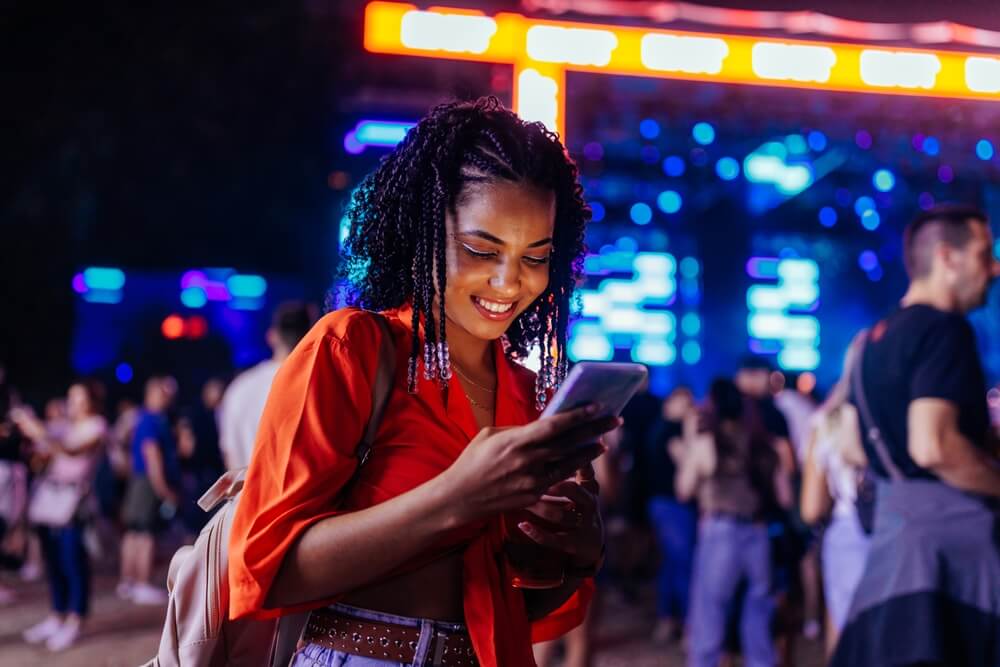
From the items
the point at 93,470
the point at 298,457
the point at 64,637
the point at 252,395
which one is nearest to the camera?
the point at 298,457

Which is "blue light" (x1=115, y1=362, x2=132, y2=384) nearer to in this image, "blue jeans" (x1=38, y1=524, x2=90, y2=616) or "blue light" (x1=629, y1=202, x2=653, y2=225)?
"blue light" (x1=629, y1=202, x2=653, y2=225)

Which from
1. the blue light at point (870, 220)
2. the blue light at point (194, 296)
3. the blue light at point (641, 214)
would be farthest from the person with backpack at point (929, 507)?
the blue light at point (194, 296)

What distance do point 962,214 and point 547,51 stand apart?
8.59ft

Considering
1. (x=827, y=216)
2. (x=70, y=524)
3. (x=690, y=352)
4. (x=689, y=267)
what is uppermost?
(x=827, y=216)

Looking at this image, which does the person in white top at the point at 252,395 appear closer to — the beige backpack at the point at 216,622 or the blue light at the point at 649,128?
the beige backpack at the point at 216,622

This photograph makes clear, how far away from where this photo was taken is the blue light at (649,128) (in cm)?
873

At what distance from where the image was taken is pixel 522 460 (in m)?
1.32

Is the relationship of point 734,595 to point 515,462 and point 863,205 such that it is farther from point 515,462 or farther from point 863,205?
point 863,205

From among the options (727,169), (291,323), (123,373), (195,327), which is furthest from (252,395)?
(195,327)

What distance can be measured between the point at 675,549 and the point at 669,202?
14.5m

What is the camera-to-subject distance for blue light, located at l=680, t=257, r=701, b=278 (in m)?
21.8

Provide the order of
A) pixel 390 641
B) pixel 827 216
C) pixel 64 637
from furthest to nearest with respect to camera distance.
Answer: pixel 827 216, pixel 64 637, pixel 390 641

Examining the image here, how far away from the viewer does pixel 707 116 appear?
7766mm

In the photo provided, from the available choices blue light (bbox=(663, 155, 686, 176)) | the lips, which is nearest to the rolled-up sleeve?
the lips
